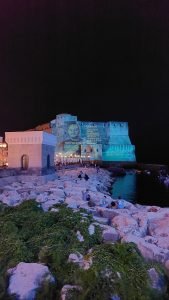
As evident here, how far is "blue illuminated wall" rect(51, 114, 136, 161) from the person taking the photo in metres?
64.4

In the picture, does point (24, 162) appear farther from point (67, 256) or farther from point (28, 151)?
point (67, 256)

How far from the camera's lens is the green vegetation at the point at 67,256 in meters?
5.39

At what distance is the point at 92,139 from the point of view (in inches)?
2729

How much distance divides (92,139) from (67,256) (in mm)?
63043

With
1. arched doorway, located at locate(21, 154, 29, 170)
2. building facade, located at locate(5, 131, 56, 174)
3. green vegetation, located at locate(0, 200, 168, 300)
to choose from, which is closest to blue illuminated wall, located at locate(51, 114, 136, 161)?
building facade, located at locate(5, 131, 56, 174)

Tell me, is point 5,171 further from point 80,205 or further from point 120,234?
point 120,234

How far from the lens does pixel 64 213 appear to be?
29.0 feet

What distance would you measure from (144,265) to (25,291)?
89.3 inches

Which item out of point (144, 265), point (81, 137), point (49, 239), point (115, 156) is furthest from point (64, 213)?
point (115, 156)

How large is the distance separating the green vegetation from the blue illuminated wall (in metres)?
54.8

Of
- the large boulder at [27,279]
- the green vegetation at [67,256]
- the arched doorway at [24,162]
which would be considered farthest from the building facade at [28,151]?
the large boulder at [27,279]

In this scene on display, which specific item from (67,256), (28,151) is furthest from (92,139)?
(67,256)

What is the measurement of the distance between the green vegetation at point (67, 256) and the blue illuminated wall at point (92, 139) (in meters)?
54.8

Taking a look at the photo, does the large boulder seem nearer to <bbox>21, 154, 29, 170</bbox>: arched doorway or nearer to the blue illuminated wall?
<bbox>21, 154, 29, 170</bbox>: arched doorway
